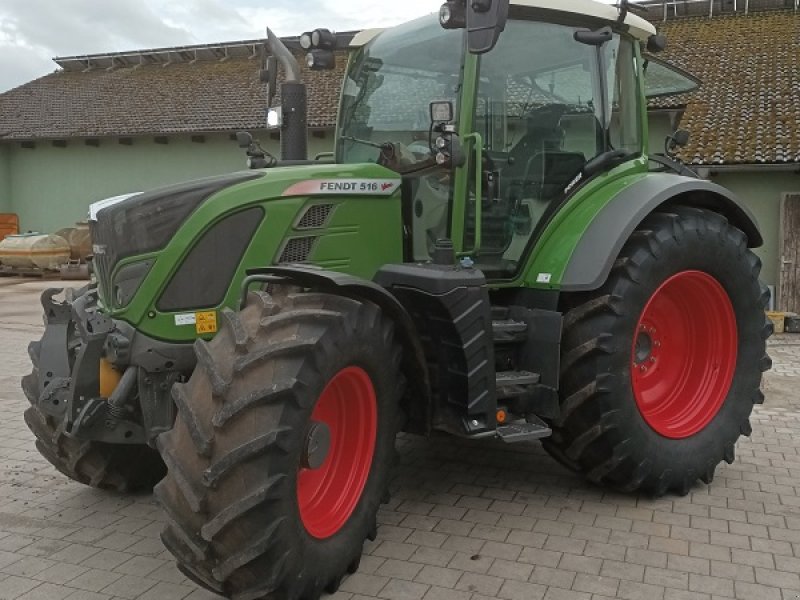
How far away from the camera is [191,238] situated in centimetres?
360

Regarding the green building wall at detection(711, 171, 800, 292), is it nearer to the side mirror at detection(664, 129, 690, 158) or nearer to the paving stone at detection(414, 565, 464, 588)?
the side mirror at detection(664, 129, 690, 158)

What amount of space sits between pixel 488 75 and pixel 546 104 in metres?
0.45

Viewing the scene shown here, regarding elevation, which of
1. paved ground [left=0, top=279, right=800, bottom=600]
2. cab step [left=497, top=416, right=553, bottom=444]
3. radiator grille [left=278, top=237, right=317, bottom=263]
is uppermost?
radiator grille [left=278, top=237, right=317, bottom=263]

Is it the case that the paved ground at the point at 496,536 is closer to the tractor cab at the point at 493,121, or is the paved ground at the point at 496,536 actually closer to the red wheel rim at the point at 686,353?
the red wheel rim at the point at 686,353

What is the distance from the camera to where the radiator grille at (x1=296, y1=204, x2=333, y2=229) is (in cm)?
383

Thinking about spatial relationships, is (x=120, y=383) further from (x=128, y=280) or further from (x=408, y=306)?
(x=408, y=306)

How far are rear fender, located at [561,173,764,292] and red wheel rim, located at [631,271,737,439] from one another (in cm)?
47

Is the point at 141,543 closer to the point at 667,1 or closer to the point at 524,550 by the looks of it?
the point at 524,550

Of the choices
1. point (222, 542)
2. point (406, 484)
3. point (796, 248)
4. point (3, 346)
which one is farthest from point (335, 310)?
point (796, 248)

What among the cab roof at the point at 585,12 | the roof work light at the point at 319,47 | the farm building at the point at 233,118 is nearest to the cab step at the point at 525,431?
the cab roof at the point at 585,12

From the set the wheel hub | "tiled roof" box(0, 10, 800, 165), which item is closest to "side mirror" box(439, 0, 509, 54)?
the wheel hub

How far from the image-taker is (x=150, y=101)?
24.3 m

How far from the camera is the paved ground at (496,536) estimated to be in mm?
3445

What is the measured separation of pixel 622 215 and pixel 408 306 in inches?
49.1
